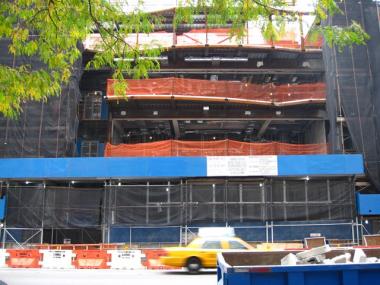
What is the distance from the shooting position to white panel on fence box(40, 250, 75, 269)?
67.6 feet

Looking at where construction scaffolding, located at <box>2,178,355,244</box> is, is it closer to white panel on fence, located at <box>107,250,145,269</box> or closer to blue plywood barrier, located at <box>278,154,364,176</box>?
blue plywood barrier, located at <box>278,154,364,176</box>

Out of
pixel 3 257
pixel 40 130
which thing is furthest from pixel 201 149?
pixel 3 257

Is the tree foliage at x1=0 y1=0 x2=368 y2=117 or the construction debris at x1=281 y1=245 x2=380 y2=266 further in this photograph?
the tree foliage at x1=0 y1=0 x2=368 y2=117

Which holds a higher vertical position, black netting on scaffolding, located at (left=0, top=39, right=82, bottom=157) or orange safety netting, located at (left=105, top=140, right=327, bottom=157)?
black netting on scaffolding, located at (left=0, top=39, right=82, bottom=157)

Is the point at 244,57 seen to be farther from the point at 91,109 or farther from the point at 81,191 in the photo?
the point at 81,191

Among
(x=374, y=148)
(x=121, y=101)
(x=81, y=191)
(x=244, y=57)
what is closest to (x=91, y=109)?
(x=121, y=101)

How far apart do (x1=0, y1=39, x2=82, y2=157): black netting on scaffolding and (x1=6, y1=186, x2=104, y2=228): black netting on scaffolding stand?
10.5 ft

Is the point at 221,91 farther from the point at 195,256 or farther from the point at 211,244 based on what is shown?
the point at 195,256

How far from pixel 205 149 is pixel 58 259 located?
10.4 m

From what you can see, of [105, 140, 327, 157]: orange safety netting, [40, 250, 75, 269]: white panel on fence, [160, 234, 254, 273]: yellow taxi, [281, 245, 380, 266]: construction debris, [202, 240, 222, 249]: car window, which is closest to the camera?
[281, 245, 380, 266]: construction debris

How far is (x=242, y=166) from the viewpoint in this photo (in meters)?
25.6

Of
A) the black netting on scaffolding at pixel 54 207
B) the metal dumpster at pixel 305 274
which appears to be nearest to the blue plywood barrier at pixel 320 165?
the black netting on scaffolding at pixel 54 207

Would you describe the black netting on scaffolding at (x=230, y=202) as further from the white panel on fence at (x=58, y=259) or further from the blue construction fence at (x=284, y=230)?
the white panel on fence at (x=58, y=259)

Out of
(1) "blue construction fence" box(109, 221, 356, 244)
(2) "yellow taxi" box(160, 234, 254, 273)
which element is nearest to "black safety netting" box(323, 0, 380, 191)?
(1) "blue construction fence" box(109, 221, 356, 244)
